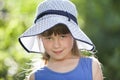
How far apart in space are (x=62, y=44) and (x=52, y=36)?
10 centimetres

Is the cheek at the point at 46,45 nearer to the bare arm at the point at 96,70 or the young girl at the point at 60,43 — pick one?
the young girl at the point at 60,43

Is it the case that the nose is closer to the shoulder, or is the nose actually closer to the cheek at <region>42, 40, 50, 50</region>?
the cheek at <region>42, 40, 50, 50</region>

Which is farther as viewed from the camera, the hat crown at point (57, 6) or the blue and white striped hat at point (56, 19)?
the hat crown at point (57, 6)

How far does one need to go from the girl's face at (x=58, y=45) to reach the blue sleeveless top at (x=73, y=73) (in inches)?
5.0

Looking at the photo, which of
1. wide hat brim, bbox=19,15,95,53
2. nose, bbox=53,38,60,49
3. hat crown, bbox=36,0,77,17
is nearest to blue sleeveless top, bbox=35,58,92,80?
wide hat brim, bbox=19,15,95,53

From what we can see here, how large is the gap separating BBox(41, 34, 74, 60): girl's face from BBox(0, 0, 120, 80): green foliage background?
2.55 metres

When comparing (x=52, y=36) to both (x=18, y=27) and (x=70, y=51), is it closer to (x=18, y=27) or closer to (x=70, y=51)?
(x=70, y=51)

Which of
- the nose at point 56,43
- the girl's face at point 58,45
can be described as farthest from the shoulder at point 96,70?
the nose at point 56,43

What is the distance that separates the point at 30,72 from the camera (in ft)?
19.6

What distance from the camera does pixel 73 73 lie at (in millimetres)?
5691

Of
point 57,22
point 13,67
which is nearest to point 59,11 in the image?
point 57,22

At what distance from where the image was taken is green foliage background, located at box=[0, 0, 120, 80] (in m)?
8.64

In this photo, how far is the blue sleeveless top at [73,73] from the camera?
5.68 m

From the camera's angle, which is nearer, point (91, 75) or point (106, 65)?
point (91, 75)
